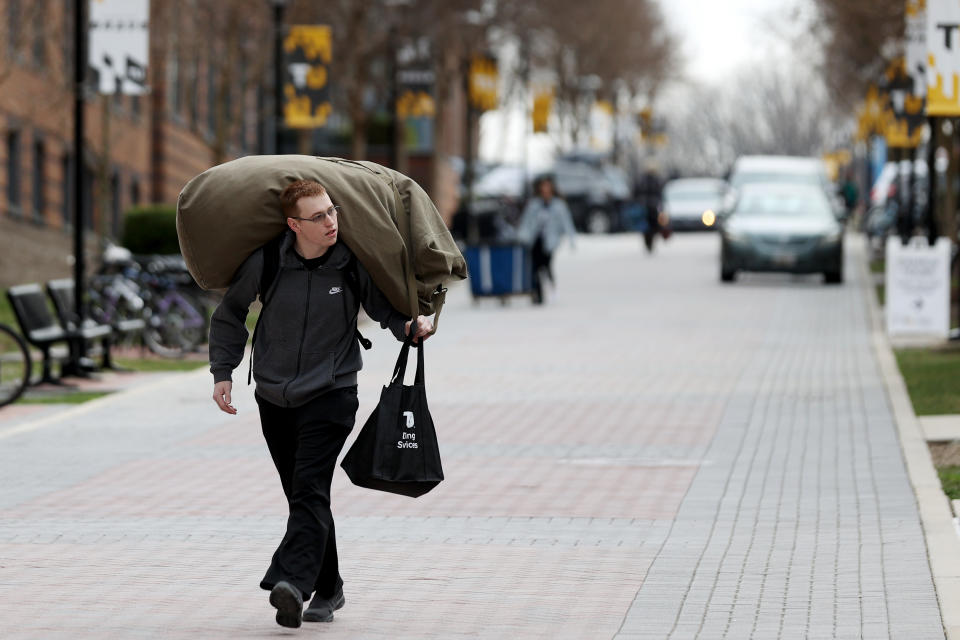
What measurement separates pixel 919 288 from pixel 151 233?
11.3 meters

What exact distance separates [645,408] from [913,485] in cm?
437

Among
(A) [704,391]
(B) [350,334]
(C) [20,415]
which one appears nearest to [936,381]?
(A) [704,391]

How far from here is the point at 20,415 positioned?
14.7 meters

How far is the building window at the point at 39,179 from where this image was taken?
35281mm

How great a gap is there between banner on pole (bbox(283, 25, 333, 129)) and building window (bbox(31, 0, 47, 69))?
3.46 metres

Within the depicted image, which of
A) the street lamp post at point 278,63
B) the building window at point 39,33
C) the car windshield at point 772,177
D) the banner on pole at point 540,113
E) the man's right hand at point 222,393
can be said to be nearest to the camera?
the man's right hand at point 222,393

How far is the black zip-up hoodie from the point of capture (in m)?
7.04

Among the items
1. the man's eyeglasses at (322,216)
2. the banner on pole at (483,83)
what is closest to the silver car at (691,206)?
the banner on pole at (483,83)

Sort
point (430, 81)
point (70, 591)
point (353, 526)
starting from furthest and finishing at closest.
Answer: point (430, 81) → point (353, 526) → point (70, 591)

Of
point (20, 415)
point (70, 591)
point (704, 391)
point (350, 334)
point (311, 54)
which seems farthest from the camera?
point (311, 54)

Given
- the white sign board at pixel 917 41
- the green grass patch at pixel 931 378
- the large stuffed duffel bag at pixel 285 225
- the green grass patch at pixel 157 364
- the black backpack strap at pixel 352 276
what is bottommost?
the green grass patch at pixel 157 364

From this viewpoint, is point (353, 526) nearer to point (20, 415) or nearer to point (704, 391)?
point (20, 415)

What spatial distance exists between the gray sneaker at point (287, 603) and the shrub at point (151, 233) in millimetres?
20615

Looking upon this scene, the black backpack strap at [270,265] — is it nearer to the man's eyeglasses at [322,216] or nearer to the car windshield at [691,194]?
the man's eyeglasses at [322,216]
